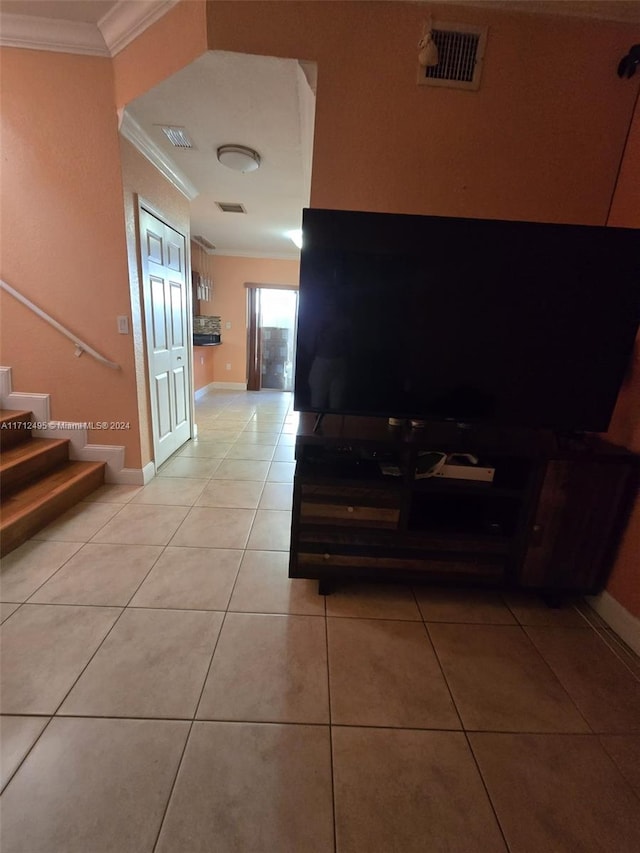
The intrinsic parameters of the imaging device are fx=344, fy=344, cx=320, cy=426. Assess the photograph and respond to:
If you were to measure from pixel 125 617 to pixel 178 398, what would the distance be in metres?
2.20

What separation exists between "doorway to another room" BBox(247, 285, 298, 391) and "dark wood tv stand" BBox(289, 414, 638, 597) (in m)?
5.17

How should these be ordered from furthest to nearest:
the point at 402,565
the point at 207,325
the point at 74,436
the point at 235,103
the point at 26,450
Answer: the point at 207,325
the point at 74,436
the point at 26,450
the point at 235,103
the point at 402,565

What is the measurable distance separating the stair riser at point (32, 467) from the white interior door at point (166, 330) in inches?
24.9

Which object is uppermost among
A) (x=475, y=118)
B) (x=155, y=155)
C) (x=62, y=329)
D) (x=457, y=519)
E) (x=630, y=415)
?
(x=155, y=155)

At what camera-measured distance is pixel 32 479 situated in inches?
87.7

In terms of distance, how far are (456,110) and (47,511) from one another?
9.91 ft

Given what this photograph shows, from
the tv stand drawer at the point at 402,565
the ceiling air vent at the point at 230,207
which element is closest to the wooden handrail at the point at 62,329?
the tv stand drawer at the point at 402,565

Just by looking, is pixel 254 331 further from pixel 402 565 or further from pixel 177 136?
pixel 402 565

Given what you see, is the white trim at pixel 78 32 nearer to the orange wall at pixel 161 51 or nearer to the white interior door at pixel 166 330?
the orange wall at pixel 161 51

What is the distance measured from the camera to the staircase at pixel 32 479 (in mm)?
1866

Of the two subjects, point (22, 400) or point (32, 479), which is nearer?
point (32, 479)

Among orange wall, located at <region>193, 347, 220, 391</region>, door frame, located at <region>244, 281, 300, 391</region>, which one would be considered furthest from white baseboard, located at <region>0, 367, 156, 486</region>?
door frame, located at <region>244, 281, 300, 391</region>

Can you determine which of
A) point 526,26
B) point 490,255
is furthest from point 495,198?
point 526,26

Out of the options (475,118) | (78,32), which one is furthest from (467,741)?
(78,32)
